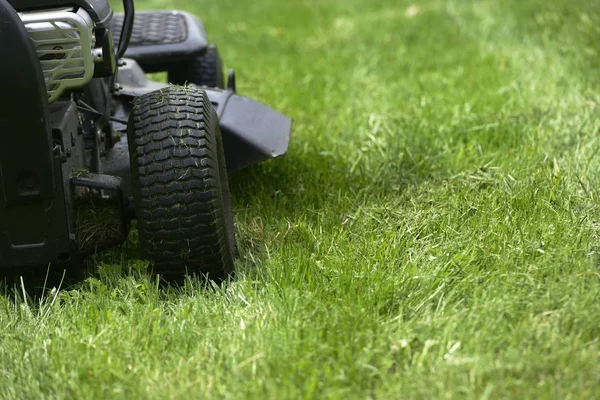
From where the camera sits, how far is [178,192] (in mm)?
2117

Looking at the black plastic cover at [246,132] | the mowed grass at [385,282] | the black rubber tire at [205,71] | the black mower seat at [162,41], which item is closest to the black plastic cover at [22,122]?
the mowed grass at [385,282]

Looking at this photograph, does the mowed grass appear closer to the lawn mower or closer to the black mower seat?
the lawn mower

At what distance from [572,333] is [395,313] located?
415 mm

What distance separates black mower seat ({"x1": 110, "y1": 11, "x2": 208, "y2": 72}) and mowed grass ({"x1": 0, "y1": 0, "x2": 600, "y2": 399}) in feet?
1.97

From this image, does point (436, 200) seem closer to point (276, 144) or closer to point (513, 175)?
point (513, 175)

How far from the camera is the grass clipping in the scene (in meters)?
2.28

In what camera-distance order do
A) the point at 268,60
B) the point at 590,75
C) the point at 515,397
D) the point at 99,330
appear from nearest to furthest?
the point at 515,397
the point at 99,330
the point at 590,75
the point at 268,60

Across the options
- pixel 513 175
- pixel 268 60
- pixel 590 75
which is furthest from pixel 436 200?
pixel 268 60

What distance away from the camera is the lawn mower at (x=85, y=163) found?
1.96m

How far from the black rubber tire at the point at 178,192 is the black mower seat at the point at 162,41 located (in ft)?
4.32

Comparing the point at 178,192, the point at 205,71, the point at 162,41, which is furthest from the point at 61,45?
the point at 205,71

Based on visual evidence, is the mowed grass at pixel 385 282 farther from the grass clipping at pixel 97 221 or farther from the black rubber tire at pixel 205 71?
the black rubber tire at pixel 205 71

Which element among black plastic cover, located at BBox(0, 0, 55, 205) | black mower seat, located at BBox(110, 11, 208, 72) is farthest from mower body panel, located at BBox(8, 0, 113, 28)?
black mower seat, located at BBox(110, 11, 208, 72)

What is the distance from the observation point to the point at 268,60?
5449 mm
